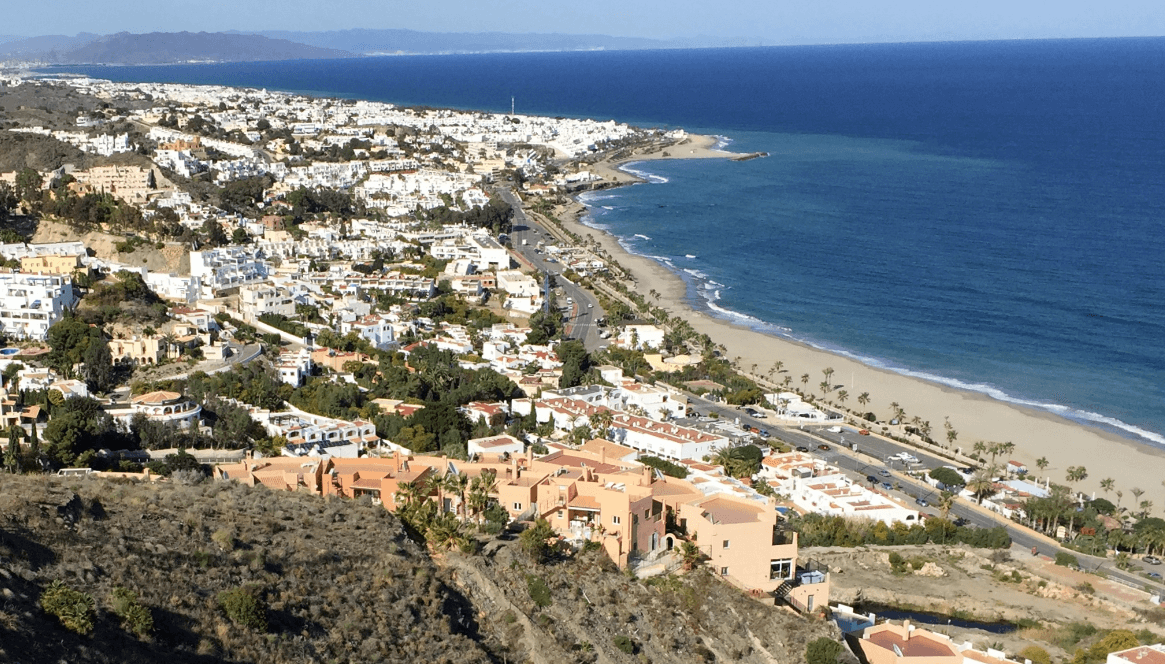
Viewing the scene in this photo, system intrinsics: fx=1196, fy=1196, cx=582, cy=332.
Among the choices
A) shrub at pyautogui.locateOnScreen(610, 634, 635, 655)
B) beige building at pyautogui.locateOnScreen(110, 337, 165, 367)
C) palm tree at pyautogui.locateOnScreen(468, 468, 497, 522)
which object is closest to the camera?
shrub at pyautogui.locateOnScreen(610, 634, 635, 655)

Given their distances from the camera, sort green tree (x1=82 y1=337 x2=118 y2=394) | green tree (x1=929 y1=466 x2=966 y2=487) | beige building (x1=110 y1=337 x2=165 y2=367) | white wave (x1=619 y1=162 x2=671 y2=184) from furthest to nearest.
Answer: white wave (x1=619 y1=162 x2=671 y2=184), beige building (x1=110 y1=337 x2=165 y2=367), green tree (x1=82 y1=337 x2=118 y2=394), green tree (x1=929 y1=466 x2=966 y2=487)

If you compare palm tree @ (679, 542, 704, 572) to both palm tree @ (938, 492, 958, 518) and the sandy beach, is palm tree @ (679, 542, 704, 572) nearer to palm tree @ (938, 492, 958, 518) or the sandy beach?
palm tree @ (938, 492, 958, 518)

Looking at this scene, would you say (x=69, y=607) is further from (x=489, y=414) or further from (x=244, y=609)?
(x=489, y=414)

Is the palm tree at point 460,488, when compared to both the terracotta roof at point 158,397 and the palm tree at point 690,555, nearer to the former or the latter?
the palm tree at point 690,555

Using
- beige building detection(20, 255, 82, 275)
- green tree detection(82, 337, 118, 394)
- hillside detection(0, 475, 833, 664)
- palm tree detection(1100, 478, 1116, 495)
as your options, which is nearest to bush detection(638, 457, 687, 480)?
hillside detection(0, 475, 833, 664)

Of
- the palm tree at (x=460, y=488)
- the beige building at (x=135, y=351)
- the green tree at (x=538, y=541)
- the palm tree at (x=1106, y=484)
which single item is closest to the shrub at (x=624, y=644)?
the green tree at (x=538, y=541)

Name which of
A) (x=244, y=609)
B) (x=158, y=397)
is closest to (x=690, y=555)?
(x=244, y=609)

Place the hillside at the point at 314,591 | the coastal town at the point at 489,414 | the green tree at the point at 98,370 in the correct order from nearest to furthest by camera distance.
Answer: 1. the hillside at the point at 314,591
2. the coastal town at the point at 489,414
3. the green tree at the point at 98,370
